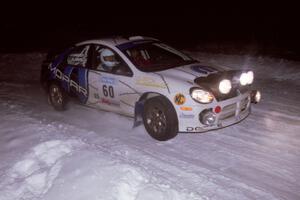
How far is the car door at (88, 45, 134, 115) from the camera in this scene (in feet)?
20.4

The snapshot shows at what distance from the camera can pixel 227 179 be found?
4621 mm

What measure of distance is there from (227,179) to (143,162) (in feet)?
3.91

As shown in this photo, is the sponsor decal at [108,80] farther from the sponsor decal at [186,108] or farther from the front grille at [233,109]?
the front grille at [233,109]

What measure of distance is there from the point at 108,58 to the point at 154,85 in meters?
1.24

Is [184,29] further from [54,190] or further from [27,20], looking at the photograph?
[54,190]

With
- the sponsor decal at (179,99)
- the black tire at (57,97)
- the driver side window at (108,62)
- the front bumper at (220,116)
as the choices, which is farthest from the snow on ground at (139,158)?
the driver side window at (108,62)

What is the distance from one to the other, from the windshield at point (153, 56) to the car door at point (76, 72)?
947 millimetres

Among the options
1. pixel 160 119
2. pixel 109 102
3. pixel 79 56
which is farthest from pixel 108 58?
pixel 160 119

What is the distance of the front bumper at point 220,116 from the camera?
5.41m

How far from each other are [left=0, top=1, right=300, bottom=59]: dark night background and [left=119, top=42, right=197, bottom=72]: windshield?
6.93 metres

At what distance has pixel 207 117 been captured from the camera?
Answer: 541cm

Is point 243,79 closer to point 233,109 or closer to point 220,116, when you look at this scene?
point 233,109

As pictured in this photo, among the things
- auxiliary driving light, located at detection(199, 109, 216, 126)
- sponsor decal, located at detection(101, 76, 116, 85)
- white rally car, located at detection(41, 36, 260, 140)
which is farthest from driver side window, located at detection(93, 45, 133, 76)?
auxiliary driving light, located at detection(199, 109, 216, 126)

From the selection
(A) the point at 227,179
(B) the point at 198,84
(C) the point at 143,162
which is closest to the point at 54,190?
(C) the point at 143,162
